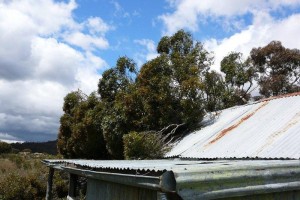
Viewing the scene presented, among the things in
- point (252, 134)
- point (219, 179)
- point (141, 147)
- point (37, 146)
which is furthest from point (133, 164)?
point (37, 146)

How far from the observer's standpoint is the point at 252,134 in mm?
12070

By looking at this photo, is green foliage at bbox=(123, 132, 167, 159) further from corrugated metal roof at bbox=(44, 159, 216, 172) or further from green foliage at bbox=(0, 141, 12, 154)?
green foliage at bbox=(0, 141, 12, 154)

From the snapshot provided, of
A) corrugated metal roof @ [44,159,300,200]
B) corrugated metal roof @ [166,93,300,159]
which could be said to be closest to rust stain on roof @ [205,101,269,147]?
corrugated metal roof @ [166,93,300,159]

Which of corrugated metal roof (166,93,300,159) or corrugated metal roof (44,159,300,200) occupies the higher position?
corrugated metal roof (166,93,300,159)

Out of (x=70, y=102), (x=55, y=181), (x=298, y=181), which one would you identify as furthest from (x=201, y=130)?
(x=70, y=102)

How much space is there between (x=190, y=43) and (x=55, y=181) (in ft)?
35.8

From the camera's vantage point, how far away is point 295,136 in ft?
34.2

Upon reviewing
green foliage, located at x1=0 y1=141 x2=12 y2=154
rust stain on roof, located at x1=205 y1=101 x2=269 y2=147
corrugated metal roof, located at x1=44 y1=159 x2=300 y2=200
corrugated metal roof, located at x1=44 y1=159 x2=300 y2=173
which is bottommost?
corrugated metal roof, located at x1=44 y1=159 x2=300 y2=200

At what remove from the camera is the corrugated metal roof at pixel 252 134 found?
10.3 meters

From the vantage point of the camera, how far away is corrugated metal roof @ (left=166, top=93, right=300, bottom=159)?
33.8 feet

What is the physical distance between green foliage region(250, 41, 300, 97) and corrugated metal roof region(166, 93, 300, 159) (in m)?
13.6

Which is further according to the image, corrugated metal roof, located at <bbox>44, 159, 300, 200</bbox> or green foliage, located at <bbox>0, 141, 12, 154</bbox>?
green foliage, located at <bbox>0, 141, 12, 154</bbox>

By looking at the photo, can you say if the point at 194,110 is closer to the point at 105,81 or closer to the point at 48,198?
the point at 48,198

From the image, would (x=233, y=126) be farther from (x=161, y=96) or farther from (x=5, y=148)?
(x=5, y=148)
